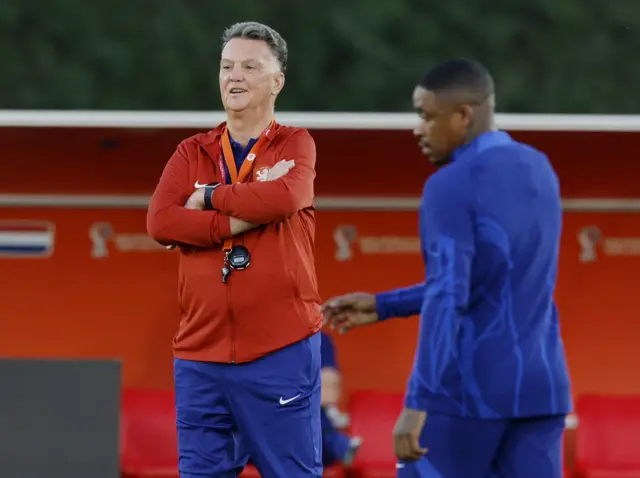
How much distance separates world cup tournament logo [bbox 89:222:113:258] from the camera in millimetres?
8047

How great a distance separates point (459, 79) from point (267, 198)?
0.79 m

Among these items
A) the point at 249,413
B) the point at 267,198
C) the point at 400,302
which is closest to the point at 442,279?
the point at 400,302

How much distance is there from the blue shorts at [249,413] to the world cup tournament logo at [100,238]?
3.92m

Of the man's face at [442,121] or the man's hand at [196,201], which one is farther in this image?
the man's hand at [196,201]

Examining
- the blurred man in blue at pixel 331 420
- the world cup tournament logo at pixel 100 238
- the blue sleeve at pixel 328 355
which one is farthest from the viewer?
the world cup tournament logo at pixel 100 238

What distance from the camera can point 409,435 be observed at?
11.4ft

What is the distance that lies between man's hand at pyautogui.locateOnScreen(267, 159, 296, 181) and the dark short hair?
0.73 meters

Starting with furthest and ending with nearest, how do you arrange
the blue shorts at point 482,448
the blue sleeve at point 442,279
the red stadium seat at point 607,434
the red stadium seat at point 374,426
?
the red stadium seat at point 607,434, the red stadium seat at point 374,426, the blue shorts at point 482,448, the blue sleeve at point 442,279

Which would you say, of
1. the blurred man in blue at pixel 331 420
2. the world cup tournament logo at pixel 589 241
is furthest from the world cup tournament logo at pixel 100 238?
the world cup tournament logo at pixel 589 241

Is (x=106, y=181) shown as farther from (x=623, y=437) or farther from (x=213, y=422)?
(x=213, y=422)

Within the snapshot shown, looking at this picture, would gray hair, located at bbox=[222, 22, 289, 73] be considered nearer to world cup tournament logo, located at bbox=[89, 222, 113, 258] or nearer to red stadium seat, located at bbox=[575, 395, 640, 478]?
world cup tournament logo, located at bbox=[89, 222, 113, 258]

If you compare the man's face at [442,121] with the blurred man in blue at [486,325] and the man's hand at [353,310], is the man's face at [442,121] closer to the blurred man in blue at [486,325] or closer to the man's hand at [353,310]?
the blurred man in blue at [486,325]

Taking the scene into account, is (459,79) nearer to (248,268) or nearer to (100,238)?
(248,268)

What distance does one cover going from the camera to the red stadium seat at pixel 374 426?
7.61 m
